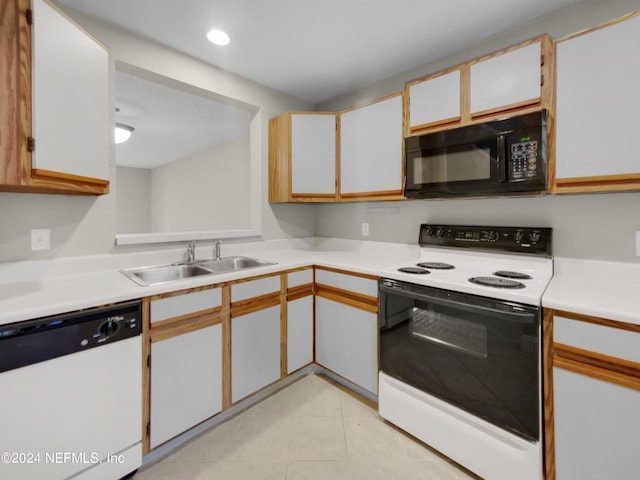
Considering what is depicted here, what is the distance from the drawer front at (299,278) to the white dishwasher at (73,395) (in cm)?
95

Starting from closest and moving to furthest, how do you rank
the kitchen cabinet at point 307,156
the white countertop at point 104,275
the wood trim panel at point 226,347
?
the white countertop at point 104,275 < the wood trim panel at point 226,347 < the kitchen cabinet at point 307,156

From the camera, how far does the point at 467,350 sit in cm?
145

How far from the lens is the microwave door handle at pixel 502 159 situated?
5.16 feet

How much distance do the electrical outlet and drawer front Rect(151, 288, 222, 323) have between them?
0.73 metres

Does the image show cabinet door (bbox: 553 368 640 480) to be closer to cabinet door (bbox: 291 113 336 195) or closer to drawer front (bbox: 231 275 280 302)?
drawer front (bbox: 231 275 280 302)

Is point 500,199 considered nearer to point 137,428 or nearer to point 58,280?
point 137,428

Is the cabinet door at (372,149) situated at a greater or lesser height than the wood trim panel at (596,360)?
greater

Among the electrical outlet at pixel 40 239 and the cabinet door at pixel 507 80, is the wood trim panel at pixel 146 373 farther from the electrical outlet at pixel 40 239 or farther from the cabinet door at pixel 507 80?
the cabinet door at pixel 507 80

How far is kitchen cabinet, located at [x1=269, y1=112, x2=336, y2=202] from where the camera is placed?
248cm

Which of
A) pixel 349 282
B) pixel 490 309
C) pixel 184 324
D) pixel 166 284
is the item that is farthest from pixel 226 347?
pixel 490 309

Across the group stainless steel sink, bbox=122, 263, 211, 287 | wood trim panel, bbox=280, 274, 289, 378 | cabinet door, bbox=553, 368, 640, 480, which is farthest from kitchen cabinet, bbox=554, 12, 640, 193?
stainless steel sink, bbox=122, 263, 211, 287

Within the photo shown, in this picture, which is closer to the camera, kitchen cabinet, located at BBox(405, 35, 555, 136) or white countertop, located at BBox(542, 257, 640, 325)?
white countertop, located at BBox(542, 257, 640, 325)

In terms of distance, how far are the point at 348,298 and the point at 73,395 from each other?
1.46 metres

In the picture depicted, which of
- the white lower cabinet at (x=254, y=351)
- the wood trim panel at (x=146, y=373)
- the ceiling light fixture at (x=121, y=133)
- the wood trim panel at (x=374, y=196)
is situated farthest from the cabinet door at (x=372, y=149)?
the ceiling light fixture at (x=121, y=133)
